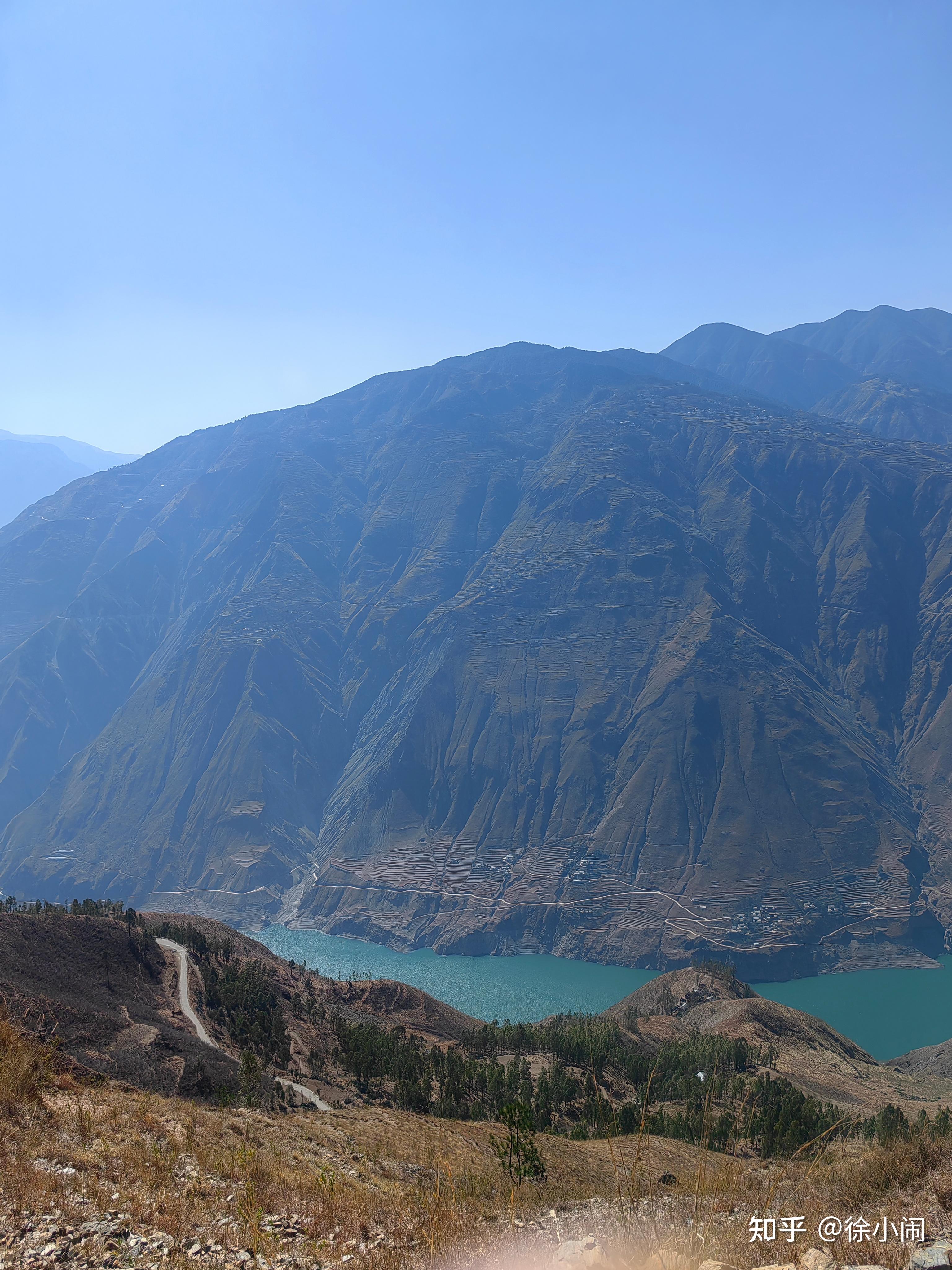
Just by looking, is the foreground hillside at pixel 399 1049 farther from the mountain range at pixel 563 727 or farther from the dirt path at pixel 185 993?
the mountain range at pixel 563 727

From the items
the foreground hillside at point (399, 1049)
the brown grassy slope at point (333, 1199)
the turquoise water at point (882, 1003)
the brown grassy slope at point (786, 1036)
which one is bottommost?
the turquoise water at point (882, 1003)

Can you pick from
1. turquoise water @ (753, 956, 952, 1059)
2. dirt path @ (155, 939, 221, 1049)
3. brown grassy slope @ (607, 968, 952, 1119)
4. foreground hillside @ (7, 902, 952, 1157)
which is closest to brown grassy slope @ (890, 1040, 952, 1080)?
brown grassy slope @ (607, 968, 952, 1119)

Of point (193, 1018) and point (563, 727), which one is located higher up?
point (193, 1018)

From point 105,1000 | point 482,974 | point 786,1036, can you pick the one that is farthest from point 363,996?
point 482,974

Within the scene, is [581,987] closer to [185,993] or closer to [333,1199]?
[185,993]

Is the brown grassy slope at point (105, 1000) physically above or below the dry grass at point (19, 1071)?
below

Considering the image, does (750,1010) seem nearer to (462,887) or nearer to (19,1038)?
(19,1038)

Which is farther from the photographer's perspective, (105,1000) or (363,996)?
(363,996)

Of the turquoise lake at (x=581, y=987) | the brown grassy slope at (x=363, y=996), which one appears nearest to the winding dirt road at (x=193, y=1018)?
the brown grassy slope at (x=363, y=996)

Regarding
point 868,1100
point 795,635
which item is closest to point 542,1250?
point 868,1100
